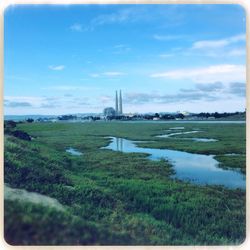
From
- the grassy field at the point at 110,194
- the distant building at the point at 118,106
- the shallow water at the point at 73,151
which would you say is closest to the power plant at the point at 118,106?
the distant building at the point at 118,106

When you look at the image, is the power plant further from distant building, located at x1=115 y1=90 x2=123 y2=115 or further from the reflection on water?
the reflection on water

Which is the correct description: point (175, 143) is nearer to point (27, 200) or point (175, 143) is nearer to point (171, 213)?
point (171, 213)

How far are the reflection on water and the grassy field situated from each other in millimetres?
164

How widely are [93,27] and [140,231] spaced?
11.1 ft

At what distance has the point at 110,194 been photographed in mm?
5762

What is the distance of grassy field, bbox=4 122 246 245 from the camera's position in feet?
16.1

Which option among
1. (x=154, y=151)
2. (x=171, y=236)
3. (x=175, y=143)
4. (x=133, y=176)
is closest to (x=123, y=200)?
(x=133, y=176)

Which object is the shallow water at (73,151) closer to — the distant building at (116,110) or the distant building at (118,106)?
the distant building at (116,110)

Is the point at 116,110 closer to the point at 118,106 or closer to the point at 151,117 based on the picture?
the point at 118,106

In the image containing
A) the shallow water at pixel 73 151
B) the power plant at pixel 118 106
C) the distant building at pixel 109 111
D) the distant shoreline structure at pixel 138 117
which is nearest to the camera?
the power plant at pixel 118 106

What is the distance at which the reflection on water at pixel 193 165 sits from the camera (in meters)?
6.11

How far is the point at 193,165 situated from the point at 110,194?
192 cm

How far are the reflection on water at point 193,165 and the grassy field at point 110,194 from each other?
0.54ft

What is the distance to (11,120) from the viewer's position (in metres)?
5.90
